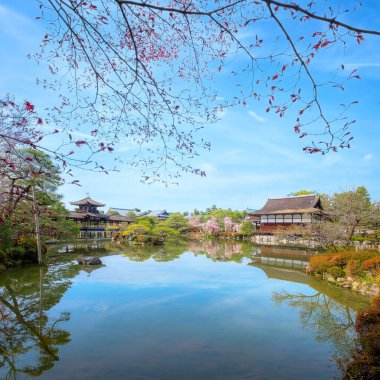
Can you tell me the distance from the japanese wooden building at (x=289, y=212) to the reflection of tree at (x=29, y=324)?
73.0ft

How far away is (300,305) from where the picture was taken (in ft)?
27.2

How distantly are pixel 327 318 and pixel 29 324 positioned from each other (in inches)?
276

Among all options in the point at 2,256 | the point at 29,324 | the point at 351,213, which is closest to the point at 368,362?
the point at 29,324

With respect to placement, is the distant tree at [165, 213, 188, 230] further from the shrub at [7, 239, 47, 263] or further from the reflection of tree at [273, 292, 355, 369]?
the reflection of tree at [273, 292, 355, 369]

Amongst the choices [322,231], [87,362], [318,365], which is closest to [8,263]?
[87,362]

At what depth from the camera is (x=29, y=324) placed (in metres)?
6.56

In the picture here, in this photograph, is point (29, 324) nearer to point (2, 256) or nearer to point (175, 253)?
point (2, 256)

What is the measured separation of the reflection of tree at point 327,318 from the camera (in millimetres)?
5598

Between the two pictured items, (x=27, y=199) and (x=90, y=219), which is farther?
(x=90, y=219)

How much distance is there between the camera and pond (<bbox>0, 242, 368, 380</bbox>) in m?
4.66

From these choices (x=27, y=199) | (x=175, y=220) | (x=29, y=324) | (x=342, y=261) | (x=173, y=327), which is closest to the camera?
(x=27, y=199)

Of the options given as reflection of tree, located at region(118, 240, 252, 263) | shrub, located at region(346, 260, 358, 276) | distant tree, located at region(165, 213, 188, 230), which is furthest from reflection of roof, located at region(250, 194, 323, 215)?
shrub, located at region(346, 260, 358, 276)

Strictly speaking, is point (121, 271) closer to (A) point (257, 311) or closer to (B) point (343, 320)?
(A) point (257, 311)

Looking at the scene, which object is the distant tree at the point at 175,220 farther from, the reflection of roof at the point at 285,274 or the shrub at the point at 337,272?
the shrub at the point at 337,272
